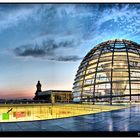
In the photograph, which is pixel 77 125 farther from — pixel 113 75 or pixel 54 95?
pixel 113 75

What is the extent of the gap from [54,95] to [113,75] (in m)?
4.10

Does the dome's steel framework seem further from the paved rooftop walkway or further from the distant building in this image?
the paved rooftop walkway

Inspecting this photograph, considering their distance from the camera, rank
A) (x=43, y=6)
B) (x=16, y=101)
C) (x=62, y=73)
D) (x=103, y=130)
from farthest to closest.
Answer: (x=16, y=101) < (x=62, y=73) < (x=43, y=6) < (x=103, y=130)

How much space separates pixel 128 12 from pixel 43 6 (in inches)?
48.0

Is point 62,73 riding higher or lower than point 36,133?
higher

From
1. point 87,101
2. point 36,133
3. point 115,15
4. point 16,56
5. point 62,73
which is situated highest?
point 115,15

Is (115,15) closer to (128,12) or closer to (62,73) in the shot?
(128,12)

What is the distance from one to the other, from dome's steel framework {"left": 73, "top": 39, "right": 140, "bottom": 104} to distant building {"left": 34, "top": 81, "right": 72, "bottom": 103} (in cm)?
66

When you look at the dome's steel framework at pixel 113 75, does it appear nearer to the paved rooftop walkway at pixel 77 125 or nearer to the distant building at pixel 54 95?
the distant building at pixel 54 95

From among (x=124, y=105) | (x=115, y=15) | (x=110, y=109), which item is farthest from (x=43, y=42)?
(x=124, y=105)

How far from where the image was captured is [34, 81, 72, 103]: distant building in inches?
179

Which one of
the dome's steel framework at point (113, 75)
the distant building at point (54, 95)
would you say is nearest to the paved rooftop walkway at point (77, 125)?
the distant building at point (54, 95)

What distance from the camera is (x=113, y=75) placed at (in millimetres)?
8367

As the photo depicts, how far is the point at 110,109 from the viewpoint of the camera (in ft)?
19.0
